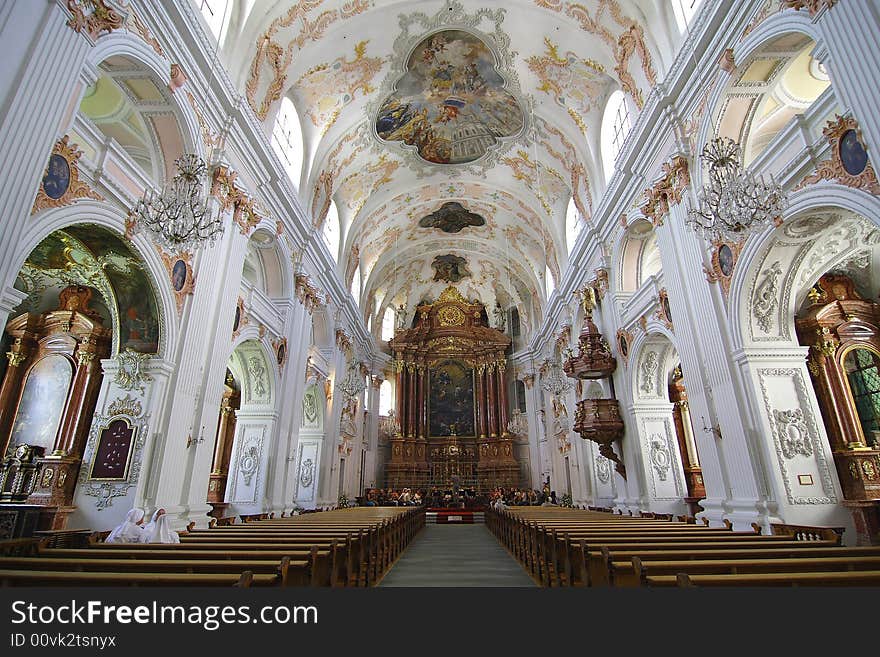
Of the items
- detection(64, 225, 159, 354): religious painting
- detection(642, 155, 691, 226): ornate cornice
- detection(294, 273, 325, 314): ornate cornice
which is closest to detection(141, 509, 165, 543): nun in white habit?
detection(64, 225, 159, 354): religious painting

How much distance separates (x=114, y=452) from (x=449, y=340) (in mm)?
20397

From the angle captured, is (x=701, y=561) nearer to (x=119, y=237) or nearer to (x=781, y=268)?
(x=781, y=268)

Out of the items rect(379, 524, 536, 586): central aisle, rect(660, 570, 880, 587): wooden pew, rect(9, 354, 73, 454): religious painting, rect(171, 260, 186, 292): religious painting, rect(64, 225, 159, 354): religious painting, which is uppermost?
rect(171, 260, 186, 292): religious painting

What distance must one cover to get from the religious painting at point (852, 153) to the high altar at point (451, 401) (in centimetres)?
2020

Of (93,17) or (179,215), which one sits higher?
(93,17)

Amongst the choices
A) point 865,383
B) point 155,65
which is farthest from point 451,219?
point 865,383

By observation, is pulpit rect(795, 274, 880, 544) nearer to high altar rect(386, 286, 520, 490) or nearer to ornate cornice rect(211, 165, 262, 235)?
ornate cornice rect(211, 165, 262, 235)

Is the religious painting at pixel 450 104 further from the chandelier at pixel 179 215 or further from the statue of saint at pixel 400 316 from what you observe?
the statue of saint at pixel 400 316

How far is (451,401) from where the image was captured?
2655 centimetres

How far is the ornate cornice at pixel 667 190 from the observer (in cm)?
903

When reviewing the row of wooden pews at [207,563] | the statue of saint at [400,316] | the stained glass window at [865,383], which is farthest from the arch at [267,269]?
the statue of saint at [400,316]

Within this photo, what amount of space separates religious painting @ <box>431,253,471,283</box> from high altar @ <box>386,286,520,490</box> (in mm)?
850

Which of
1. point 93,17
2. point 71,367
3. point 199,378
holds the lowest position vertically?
point 199,378

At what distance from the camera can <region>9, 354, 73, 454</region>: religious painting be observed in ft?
33.7
